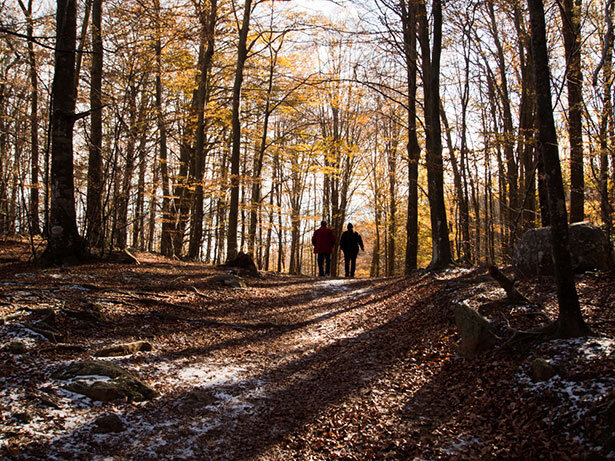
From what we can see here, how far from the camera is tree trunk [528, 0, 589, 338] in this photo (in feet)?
12.0

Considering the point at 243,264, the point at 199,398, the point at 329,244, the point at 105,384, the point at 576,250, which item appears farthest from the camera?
the point at 329,244

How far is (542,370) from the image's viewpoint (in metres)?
3.30

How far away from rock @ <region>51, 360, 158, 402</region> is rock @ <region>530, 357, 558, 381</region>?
352cm

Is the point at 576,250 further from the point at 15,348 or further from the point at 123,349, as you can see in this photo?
the point at 15,348

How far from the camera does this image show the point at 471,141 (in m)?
15.1

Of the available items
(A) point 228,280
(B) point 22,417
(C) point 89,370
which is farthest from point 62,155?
(B) point 22,417

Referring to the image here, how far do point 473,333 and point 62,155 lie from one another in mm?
7867

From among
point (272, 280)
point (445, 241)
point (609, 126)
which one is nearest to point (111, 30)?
point (272, 280)

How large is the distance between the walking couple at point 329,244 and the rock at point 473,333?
9.84m

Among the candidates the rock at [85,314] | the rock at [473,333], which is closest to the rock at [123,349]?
Result: the rock at [85,314]

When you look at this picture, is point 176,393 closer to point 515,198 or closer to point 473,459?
point 473,459

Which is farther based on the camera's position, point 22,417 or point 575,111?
point 575,111

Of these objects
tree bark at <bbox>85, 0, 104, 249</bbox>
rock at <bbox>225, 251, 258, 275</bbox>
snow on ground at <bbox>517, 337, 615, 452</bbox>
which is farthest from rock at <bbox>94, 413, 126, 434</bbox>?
rock at <bbox>225, 251, 258, 275</bbox>

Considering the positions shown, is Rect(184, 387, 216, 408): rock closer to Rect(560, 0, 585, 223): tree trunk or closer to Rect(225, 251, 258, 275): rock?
Rect(560, 0, 585, 223): tree trunk
